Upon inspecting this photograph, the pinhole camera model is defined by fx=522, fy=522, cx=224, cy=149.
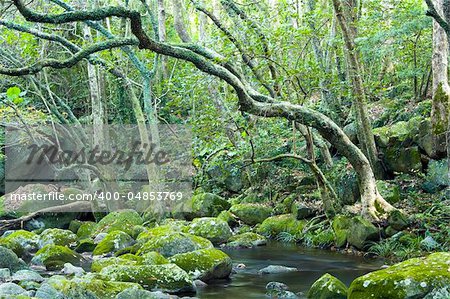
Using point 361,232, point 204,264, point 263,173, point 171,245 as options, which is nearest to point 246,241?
point 361,232

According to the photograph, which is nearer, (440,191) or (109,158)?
(440,191)

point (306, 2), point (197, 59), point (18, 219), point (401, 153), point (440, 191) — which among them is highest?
point (306, 2)

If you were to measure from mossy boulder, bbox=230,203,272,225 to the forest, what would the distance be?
4 cm

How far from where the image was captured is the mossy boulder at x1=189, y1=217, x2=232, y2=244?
1225cm

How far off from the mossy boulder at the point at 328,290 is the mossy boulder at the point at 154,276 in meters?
1.80

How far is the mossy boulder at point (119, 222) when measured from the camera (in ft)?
45.5

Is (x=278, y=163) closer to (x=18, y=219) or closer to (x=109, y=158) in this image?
(x=109, y=158)

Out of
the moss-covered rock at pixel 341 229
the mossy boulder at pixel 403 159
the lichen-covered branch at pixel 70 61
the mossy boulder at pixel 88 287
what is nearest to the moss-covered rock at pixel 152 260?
the mossy boulder at pixel 88 287

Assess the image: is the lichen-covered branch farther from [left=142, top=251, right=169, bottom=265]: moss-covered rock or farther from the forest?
[left=142, top=251, right=169, bottom=265]: moss-covered rock

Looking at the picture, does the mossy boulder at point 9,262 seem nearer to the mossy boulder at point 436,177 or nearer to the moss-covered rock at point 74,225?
the moss-covered rock at point 74,225

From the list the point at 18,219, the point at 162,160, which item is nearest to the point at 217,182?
the point at 162,160

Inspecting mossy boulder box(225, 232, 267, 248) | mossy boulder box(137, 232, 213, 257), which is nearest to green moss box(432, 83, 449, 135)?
mossy boulder box(225, 232, 267, 248)

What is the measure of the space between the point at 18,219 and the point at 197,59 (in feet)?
33.3

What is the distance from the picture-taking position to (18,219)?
54.0 feet
